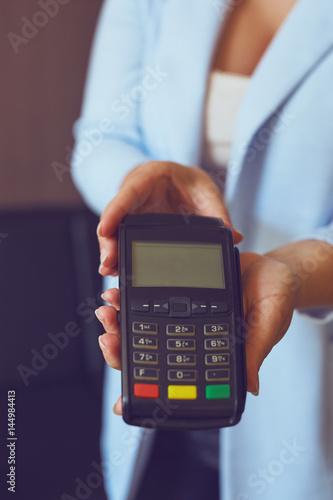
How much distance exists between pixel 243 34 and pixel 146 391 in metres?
0.34

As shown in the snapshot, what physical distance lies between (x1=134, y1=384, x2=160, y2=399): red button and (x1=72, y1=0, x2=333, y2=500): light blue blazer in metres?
0.14

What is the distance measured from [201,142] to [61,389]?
0.33m

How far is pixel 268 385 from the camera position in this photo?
0.41m

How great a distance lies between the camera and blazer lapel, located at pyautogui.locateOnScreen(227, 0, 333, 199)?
0.36 m

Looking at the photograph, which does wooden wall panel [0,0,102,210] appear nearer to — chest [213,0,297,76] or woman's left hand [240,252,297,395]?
chest [213,0,297,76]

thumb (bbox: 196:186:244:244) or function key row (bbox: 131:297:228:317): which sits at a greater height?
thumb (bbox: 196:186:244:244)

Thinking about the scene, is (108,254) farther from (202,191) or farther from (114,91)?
(114,91)

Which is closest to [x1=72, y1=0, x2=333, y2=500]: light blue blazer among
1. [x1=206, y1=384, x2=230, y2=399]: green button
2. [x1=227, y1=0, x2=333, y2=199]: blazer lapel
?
[x1=227, y1=0, x2=333, y2=199]: blazer lapel

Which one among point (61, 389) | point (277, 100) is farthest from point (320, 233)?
point (61, 389)

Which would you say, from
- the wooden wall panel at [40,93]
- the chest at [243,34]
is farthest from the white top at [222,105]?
the wooden wall panel at [40,93]

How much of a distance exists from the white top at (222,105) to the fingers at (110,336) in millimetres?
220

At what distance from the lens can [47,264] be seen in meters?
0.58

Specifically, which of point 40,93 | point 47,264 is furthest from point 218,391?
point 40,93

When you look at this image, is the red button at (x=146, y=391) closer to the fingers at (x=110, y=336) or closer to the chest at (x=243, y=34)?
the fingers at (x=110, y=336)
